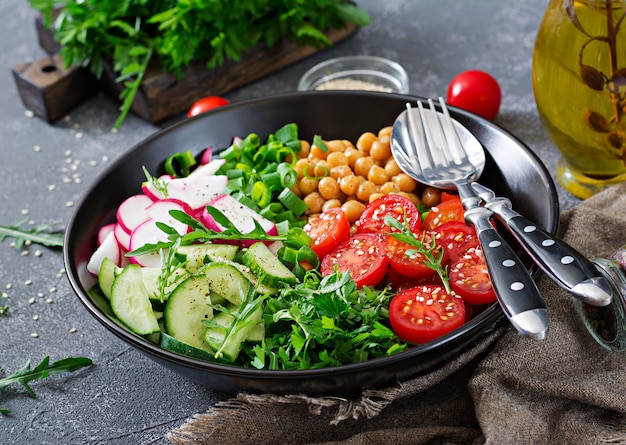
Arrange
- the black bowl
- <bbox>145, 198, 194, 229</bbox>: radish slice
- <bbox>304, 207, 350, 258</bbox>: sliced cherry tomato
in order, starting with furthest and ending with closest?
<bbox>145, 198, 194, 229</bbox>: radish slice
<bbox>304, 207, 350, 258</bbox>: sliced cherry tomato
the black bowl

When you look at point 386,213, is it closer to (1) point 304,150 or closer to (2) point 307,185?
(2) point 307,185

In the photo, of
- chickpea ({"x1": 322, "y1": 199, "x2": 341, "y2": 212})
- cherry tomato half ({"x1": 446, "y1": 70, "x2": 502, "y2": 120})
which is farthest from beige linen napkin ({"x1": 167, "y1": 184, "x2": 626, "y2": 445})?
cherry tomato half ({"x1": 446, "y1": 70, "x2": 502, "y2": 120})

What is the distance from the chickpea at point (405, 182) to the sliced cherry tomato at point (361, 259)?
12.3 inches

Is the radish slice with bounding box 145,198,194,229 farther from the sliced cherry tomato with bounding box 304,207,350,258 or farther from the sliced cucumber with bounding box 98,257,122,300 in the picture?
the sliced cherry tomato with bounding box 304,207,350,258

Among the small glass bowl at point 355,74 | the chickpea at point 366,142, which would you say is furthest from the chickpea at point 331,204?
the small glass bowl at point 355,74

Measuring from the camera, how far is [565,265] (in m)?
1.55

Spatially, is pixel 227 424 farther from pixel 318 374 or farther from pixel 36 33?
pixel 36 33

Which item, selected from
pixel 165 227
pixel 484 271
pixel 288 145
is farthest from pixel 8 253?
pixel 484 271

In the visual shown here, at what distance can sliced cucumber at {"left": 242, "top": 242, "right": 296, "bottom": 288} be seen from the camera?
1.83 m

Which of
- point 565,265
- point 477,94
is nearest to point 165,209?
point 565,265

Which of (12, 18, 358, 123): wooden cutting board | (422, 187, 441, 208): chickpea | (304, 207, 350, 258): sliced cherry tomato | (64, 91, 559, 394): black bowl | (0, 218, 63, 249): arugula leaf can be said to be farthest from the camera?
(12, 18, 358, 123): wooden cutting board

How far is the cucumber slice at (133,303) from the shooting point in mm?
1771

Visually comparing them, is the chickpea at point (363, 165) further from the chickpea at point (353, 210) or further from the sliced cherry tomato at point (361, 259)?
the sliced cherry tomato at point (361, 259)

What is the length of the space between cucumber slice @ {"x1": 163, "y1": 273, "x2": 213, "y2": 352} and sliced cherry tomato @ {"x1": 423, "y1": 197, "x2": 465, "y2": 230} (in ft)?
2.05
